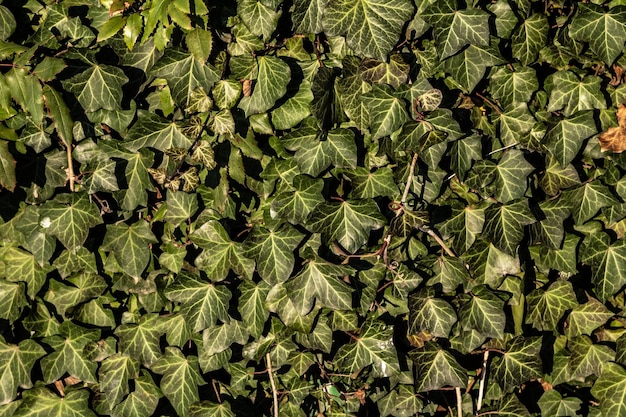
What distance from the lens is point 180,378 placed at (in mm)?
2725

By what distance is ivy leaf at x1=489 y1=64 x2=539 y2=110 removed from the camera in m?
2.48

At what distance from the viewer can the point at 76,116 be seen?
8.46ft

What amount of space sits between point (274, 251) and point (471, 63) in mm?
903

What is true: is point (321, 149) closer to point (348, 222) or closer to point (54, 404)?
point (348, 222)

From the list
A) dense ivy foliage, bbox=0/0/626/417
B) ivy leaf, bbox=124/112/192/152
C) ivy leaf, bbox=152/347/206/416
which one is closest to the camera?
dense ivy foliage, bbox=0/0/626/417

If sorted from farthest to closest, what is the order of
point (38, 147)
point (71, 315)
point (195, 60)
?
point (71, 315) → point (38, 147) → point (195, 60)

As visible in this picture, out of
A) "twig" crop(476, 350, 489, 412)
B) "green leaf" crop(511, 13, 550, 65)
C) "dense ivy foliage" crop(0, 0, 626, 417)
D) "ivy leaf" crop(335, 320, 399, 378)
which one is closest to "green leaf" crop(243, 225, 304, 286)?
"dense ivy foliage" crop(0, 0, 626, 417)

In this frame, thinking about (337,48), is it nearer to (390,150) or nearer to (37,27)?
(390,150)

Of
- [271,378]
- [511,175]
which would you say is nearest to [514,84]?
[511,175]

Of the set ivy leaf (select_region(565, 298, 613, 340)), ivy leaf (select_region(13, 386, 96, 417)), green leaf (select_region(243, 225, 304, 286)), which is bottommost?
ivy leaf (select_region(13, 386, 96, 417))

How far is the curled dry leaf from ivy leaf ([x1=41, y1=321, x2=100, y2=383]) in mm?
1942

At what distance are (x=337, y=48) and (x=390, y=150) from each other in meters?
0.39

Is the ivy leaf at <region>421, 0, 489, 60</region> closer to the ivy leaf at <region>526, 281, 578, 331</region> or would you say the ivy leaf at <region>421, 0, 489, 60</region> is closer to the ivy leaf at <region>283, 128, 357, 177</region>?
the ivy leaf at <region>283, 128, 357, 177</region>

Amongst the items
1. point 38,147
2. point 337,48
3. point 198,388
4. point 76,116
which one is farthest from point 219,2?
point 198,388
